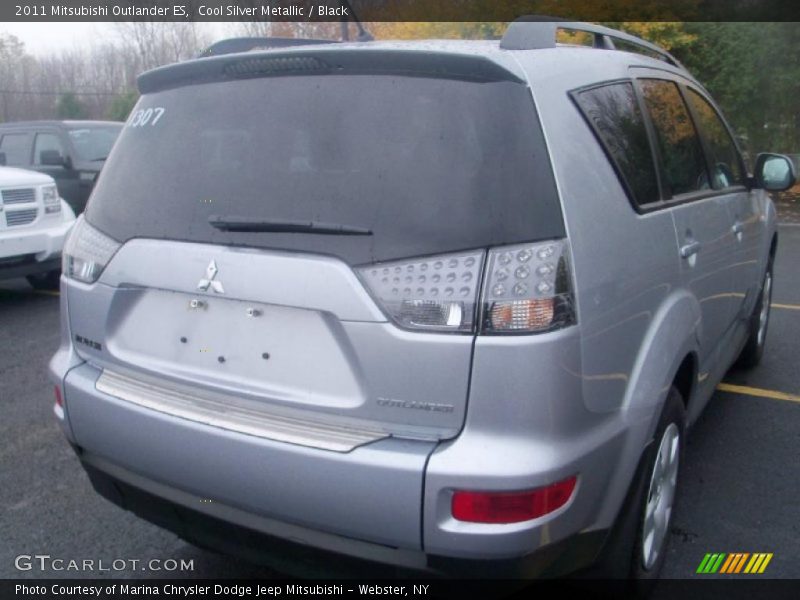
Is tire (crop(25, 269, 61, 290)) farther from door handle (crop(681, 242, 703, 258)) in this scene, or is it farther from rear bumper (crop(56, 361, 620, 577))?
door handle (crop(681, 242, 703, 258))

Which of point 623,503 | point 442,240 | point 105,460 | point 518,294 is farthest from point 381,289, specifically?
point 105,460

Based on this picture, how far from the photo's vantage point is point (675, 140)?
3.36 metres

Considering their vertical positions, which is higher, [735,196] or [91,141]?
[735,196]

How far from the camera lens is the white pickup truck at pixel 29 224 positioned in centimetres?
738

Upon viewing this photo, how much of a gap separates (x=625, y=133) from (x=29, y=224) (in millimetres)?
6443

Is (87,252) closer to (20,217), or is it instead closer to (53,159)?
(20,217)

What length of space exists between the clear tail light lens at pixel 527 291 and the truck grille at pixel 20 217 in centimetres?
658

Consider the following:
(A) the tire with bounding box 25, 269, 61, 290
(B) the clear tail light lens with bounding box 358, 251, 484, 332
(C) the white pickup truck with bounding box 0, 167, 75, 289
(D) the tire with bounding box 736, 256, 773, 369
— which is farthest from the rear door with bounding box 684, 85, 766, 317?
(A) the tire with bounding box 25, 269, 61, 290

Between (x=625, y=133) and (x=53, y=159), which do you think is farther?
(x=53, y=159)

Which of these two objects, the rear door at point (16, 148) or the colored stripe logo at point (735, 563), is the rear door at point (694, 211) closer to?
the colored stripe logo at point (735, 563)

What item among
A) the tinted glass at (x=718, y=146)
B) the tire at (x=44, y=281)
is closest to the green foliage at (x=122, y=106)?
the tire at (x=44, y=281)

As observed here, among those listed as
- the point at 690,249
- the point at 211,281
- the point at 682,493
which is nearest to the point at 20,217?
the point at 211,281

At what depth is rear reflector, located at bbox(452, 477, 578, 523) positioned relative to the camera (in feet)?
6.68

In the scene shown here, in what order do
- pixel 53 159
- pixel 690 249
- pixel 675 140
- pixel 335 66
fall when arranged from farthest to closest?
pixel 53 159 < pixel 675 140 < pixel 690 249 < pixel 335 66
